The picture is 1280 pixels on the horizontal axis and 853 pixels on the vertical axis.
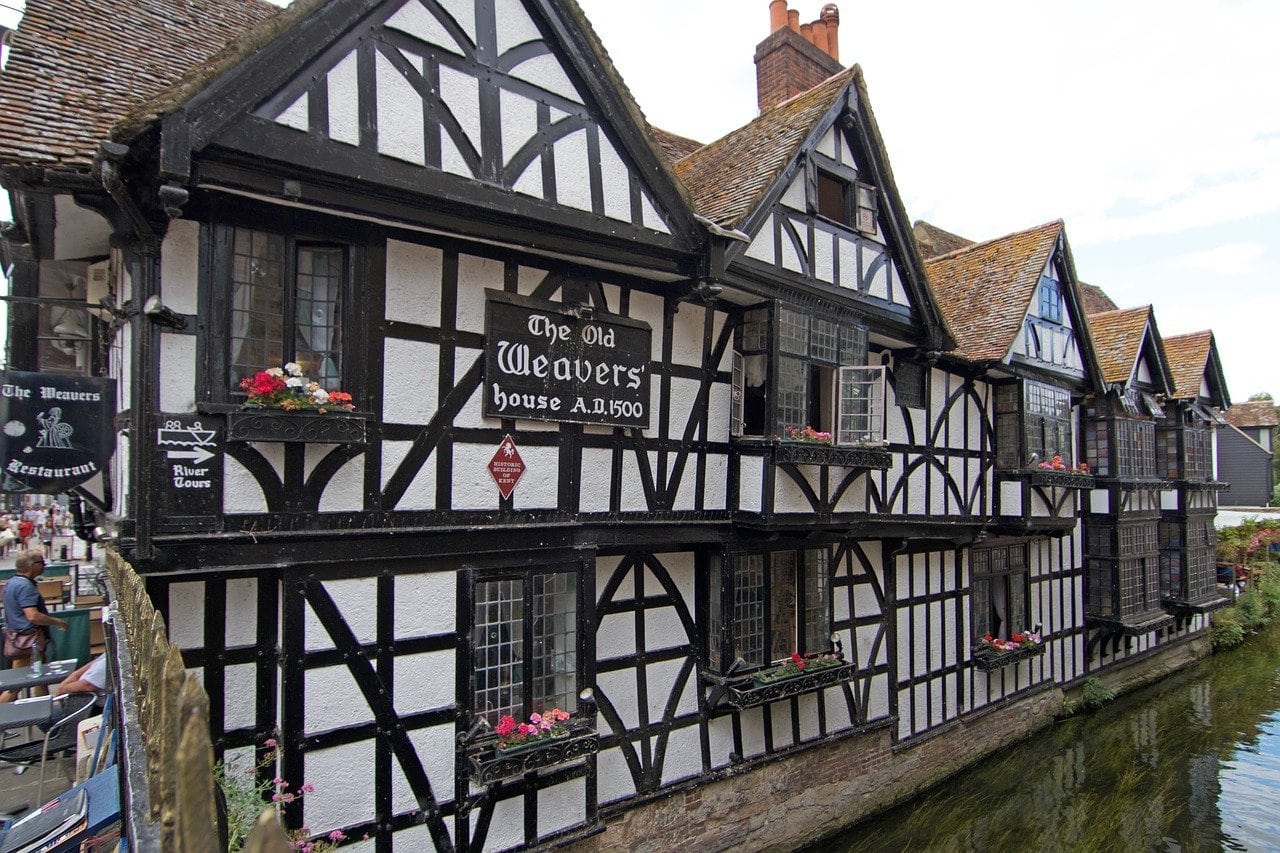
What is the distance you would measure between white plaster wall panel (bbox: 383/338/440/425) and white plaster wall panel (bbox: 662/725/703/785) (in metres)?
4.99

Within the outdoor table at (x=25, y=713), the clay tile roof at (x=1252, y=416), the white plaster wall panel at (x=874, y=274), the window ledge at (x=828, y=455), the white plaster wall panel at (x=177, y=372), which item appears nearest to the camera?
the white plaster wall panel at (x=177, y=372)

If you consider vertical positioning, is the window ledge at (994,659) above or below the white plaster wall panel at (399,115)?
below

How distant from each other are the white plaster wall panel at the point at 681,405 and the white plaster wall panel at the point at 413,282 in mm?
→ 3020

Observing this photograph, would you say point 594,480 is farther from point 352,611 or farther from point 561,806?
point 561,806

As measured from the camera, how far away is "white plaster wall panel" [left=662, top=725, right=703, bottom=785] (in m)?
8.50

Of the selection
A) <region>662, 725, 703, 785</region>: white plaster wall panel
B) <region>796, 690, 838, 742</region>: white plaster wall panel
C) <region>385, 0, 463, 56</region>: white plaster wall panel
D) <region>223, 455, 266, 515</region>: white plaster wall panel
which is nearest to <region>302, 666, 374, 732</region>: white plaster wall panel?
<region>223, 455, 266, 515</region>: white plaster wall panel

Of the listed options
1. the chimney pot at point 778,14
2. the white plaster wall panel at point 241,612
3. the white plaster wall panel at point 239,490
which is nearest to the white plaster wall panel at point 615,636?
the white plaster wall panel at point 241,612

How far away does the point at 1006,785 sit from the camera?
12148 millimetres

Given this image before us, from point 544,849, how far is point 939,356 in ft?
29.6

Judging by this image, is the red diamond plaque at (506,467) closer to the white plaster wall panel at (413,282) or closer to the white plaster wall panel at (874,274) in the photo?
the white plaster wall panel at (413,282)

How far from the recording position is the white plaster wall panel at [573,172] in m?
7.04

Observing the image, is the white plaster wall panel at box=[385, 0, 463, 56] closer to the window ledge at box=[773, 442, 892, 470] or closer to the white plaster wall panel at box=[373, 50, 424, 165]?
the white plaster wall panel at box=[373, 50, 424, 165]

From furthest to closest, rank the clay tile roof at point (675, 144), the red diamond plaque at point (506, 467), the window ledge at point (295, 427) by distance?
the clay tile roof at point (675, 144) < the red diamond plaque at point (506, 467) < the window ledge at point (295, 427)

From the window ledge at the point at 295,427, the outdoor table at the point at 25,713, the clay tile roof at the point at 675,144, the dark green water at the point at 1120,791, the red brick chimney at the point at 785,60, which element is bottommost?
the dark green water at the point at 1120,791
